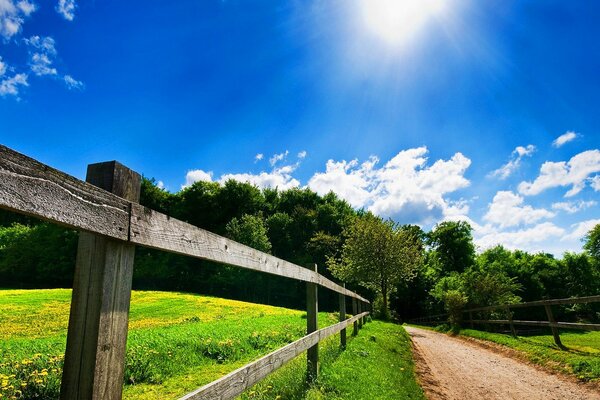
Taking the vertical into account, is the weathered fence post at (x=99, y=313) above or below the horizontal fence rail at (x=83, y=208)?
below

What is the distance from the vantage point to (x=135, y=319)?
68.9ft

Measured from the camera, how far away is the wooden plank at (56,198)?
3.91 ft

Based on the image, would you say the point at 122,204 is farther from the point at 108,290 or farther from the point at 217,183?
the point at 217,183

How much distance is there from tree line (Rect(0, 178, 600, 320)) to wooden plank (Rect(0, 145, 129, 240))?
81.3ft

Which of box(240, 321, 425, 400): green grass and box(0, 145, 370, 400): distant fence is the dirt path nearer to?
box(240, 321, 425, 400): green grass

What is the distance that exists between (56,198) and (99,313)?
22.7 inches

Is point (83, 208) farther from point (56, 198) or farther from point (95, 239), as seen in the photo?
point (95, 239)

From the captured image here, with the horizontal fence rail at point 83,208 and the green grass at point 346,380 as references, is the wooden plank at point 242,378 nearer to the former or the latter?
the horizontal fence rail at point 83,208

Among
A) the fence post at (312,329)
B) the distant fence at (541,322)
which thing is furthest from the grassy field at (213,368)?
the distant fence at (541,322)

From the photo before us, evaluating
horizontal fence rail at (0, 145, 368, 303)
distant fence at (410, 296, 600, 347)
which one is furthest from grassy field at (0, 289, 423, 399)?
distant fence at (410, 296, 600, 347)

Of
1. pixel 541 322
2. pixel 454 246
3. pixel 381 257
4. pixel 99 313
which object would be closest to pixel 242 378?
pixel 99 313

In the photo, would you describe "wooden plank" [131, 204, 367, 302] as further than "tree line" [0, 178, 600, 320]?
No

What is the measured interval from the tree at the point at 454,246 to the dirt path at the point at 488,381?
54263 millimetres

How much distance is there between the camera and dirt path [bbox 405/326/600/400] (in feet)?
22.4
